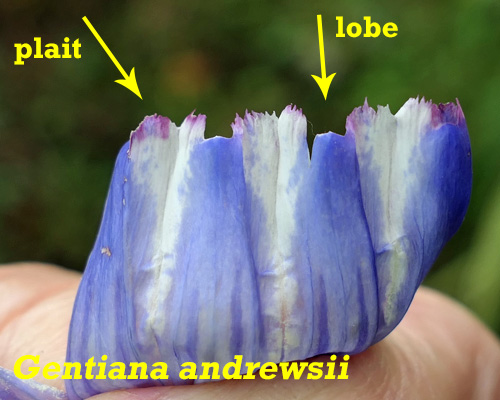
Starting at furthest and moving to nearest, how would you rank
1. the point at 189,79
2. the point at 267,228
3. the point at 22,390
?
the point at 189,79
the point at 22,390
the point at 267,228

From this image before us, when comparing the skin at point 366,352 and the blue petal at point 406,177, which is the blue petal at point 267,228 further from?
the skin at point 366,352

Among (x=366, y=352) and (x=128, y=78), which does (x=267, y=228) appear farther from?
(x=128, y=78)

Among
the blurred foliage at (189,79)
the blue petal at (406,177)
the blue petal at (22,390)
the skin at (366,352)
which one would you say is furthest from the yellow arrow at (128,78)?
the blue petal at (406,177)

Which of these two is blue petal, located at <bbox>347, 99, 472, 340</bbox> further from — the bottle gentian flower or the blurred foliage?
the blurred foliage

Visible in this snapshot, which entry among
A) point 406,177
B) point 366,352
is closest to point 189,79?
point 366,352

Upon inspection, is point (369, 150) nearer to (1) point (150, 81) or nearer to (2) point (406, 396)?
(2) point (406, 396)

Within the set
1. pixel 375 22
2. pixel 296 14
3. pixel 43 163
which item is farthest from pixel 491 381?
pixel 43 163

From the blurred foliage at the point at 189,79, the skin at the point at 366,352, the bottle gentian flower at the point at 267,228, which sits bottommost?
the skin at the point at 366,352
